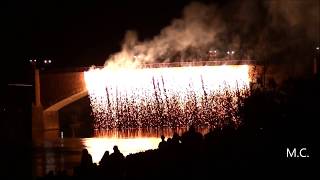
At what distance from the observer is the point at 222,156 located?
11570 millimetres

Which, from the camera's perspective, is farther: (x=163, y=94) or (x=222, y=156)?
(x=163, y=94)

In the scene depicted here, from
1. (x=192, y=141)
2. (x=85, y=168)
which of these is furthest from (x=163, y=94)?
(x=85, y=168)

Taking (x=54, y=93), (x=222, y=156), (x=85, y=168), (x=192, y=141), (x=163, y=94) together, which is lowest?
(x=85, y=168)

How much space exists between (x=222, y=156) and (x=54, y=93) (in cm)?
4015

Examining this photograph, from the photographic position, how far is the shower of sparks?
145ft

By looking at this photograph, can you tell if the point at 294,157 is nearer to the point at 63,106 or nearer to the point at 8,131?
the point at 8,131

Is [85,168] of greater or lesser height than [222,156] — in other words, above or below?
below

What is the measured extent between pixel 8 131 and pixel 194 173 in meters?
33.7

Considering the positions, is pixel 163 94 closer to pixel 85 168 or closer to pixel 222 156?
pixel 222 156

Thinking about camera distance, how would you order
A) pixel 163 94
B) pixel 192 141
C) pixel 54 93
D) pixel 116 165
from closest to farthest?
A: 1. pixel 116 165
2. pixel 192 141
3. pixel 163 94
4. pixel 54 93

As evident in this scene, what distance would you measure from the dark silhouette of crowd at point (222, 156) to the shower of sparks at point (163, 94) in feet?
94.5

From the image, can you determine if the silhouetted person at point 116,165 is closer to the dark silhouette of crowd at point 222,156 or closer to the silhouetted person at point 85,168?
the dark silhouette of crowd at point 222,156

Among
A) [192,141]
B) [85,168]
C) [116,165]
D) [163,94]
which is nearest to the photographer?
[85,168]

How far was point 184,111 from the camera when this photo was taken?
4738 cm
